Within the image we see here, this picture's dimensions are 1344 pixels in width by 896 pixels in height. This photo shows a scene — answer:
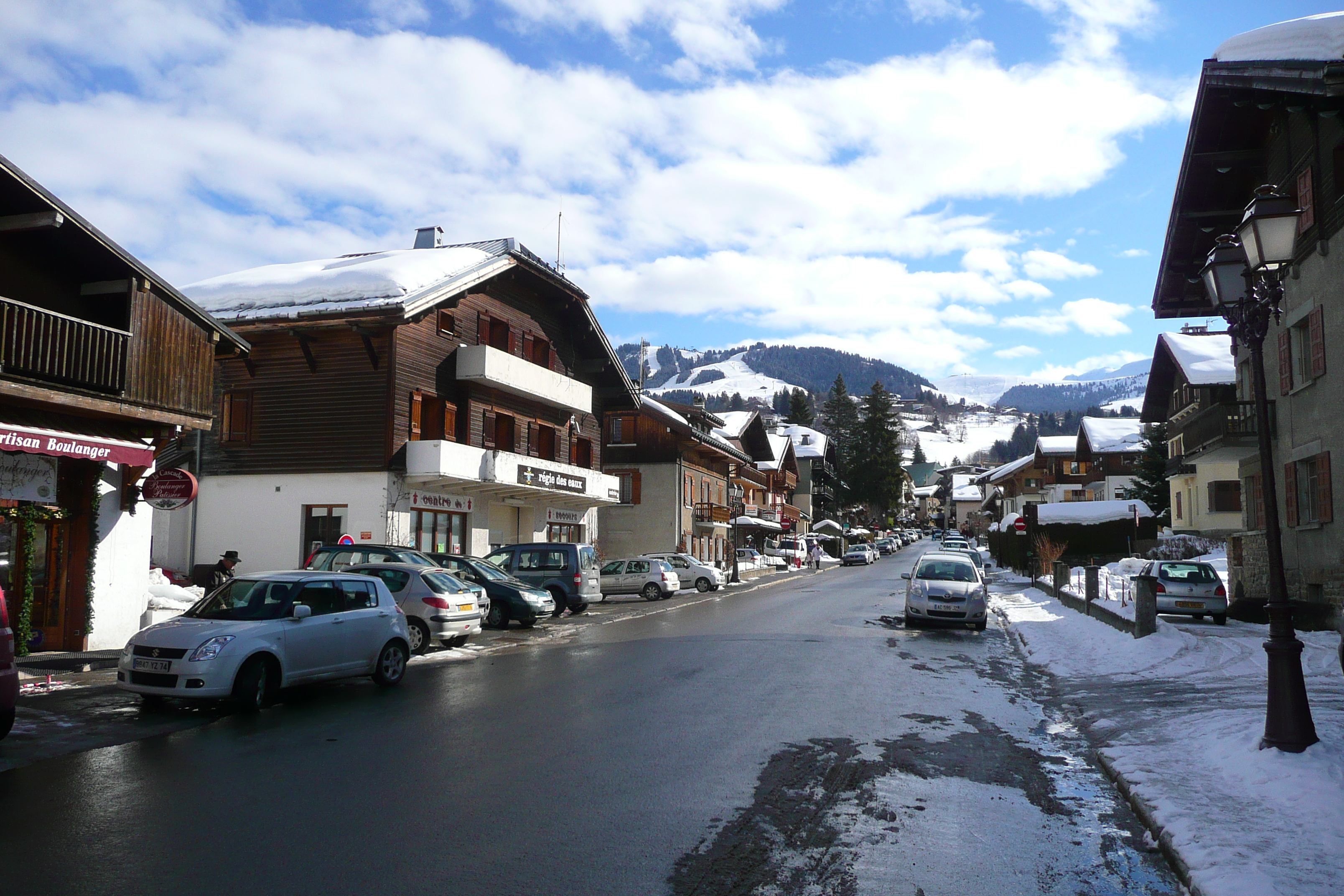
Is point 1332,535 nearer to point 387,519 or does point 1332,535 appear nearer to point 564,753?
point 564,753

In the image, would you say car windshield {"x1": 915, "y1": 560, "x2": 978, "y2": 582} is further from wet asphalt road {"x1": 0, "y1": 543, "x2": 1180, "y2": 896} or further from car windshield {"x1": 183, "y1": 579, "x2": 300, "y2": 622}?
car windshield {"x1": 183, "y1": 579, "x2": 300, "y2": 622}

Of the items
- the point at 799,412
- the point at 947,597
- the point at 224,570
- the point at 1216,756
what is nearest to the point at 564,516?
the point at 224,570

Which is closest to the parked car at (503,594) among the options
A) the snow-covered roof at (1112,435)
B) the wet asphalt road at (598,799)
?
the wet asphalt road at (598,799)

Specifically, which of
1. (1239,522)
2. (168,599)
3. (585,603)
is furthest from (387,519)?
(1239,522)

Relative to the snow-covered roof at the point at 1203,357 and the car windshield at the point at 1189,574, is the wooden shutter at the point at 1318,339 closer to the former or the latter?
the car windshield at the point at 1189,574

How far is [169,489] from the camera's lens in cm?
1616

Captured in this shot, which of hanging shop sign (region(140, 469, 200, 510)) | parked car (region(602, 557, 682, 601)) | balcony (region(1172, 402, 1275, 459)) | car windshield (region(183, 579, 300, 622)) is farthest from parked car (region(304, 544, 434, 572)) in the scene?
balcony (region(1172, 402, 1275, 459))

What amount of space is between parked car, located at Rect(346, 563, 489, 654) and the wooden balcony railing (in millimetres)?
4841

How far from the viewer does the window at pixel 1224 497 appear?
41562mm

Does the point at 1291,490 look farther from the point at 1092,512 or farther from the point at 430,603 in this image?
the point at 1092,512

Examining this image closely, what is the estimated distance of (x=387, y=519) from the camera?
28344 mm

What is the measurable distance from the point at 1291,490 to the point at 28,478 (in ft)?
75.9

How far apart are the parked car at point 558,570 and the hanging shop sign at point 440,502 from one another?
434cm

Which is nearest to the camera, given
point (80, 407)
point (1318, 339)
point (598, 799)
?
point (598, 799)
